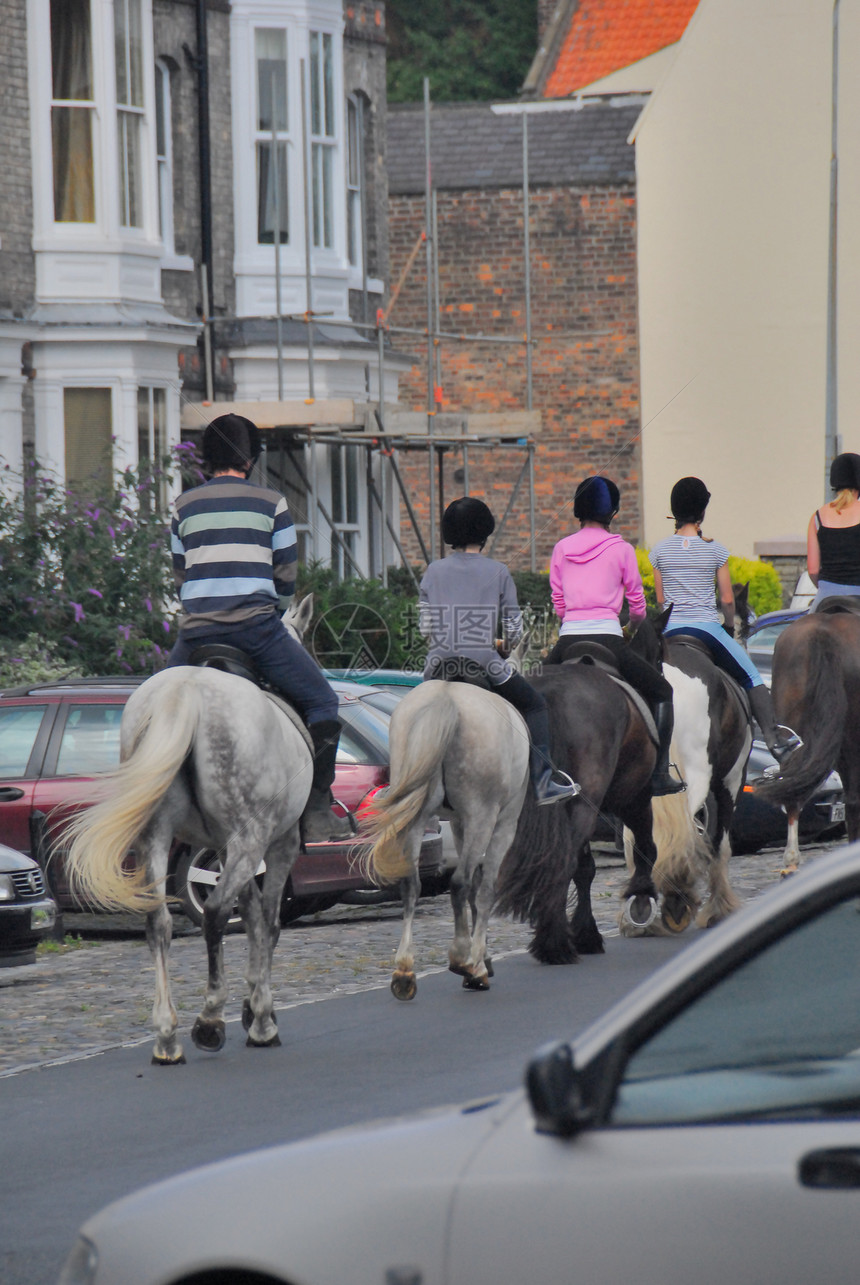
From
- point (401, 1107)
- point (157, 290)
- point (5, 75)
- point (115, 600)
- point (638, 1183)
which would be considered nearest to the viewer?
point (638, 1183)

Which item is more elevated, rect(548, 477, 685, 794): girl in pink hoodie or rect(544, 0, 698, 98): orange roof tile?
rect(544, 0, 698, 98): orange roof tile

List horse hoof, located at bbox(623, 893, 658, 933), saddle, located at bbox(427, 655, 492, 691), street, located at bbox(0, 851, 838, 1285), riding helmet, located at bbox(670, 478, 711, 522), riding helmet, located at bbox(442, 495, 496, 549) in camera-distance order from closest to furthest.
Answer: street, located at bbox(0, 851, 838, 1285) < saddle, located at bbox(427, 655, 492, 691) < riding helmet, located at bbox(442, 495, 496, 549) < horse hoof, located at bbox(623, 893, 658, 933) < riding helmet, located at bbox(670, 478, 711, 522)

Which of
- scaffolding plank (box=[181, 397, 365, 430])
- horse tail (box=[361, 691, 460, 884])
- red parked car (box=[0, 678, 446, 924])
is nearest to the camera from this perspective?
horse tail (box=[361, 691, 460, 884])

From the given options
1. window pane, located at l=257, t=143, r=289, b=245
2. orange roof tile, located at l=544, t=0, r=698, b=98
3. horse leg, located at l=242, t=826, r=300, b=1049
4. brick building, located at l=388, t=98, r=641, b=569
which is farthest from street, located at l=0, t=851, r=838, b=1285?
orange roof tile, located at l=544, t=0, r=698, b=98

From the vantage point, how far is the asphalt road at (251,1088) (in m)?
6.70

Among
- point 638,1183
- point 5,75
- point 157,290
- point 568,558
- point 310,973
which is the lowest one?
point 310,973

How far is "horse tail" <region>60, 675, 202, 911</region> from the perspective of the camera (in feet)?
27.5

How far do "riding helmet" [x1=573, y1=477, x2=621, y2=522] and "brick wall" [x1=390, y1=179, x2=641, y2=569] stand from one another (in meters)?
26.5

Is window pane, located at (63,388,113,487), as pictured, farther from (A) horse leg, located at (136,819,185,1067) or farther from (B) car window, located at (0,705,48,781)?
(A) horse leg, located at (136,819,185,1067)

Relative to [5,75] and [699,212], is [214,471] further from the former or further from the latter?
[699,212]

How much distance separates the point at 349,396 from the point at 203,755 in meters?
19.5

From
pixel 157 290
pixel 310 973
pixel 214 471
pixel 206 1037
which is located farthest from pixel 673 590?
pixel 157 290

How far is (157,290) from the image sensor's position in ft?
81.2

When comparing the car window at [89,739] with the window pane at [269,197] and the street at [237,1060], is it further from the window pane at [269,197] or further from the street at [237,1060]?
the window pane at [269,197]
